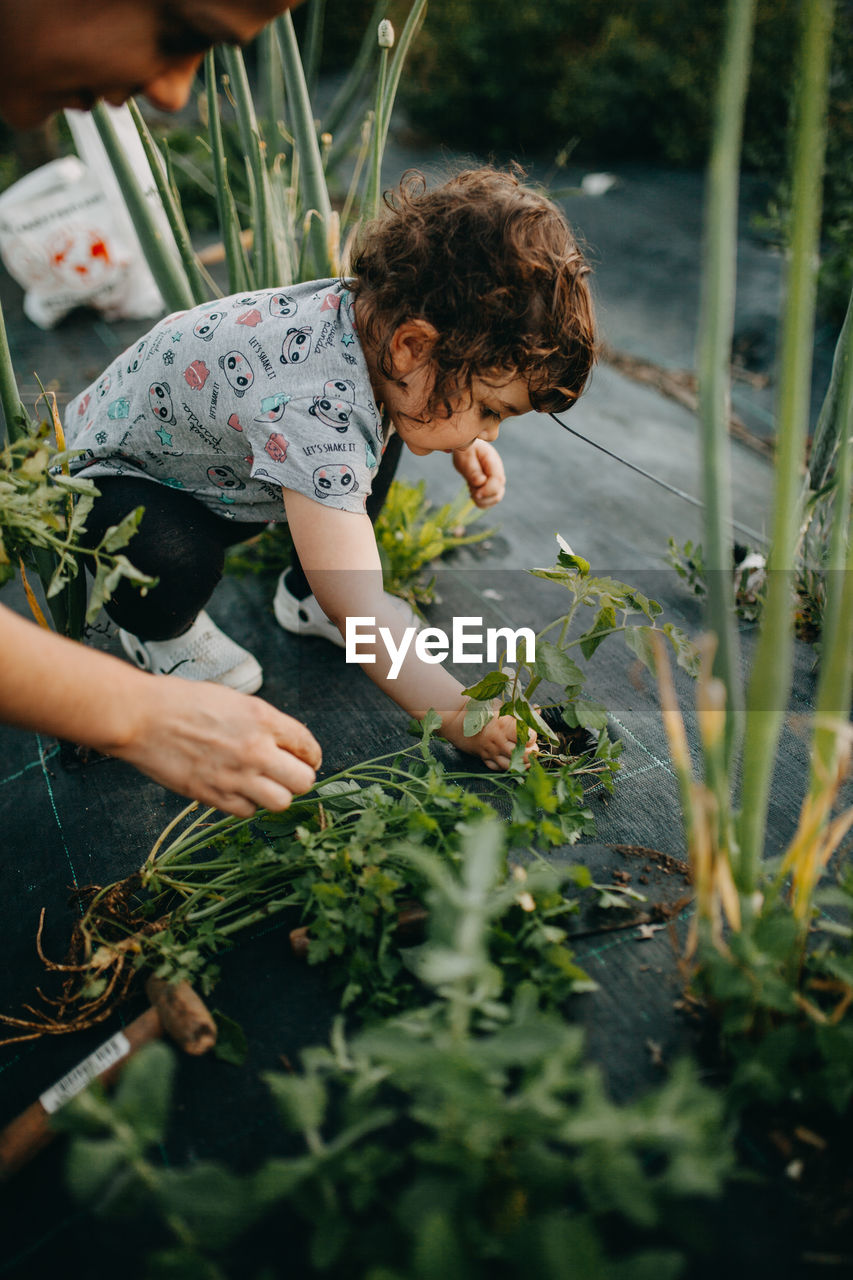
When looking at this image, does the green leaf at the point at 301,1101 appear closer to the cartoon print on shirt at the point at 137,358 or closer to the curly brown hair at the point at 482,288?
the curly brown hair at the point at 482,288

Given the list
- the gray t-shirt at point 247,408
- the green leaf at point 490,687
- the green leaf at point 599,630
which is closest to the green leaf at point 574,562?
the green leaf at point 599,630

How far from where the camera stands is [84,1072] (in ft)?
2.38

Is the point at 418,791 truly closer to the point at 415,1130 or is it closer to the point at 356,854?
the point at 356,854

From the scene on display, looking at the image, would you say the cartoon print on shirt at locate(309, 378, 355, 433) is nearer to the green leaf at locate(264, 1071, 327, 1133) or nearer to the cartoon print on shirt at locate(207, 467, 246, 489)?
the cartoon print on shirt at locate(207, 467, 246, 489)

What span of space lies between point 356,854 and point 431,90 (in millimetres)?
5546

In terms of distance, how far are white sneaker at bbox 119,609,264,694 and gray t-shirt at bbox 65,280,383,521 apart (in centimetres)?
19

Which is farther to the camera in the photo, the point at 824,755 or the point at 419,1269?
the point at 824,755

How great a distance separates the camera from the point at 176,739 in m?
0.71

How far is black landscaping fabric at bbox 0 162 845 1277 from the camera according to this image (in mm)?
680

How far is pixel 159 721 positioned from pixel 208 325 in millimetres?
634

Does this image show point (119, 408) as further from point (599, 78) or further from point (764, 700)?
point (599, 78)

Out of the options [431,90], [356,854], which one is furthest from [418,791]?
[431,90]

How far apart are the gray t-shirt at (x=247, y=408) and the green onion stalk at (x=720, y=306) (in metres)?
0.52

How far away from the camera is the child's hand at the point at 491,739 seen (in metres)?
1.00
